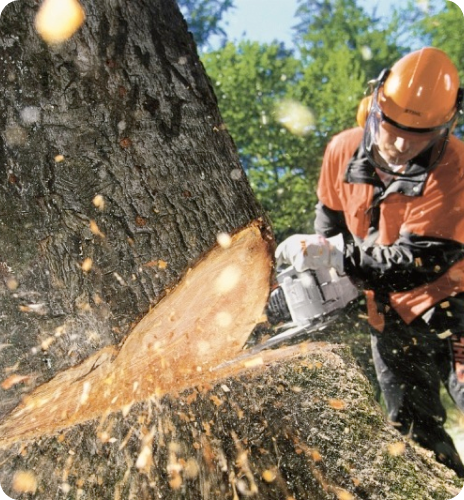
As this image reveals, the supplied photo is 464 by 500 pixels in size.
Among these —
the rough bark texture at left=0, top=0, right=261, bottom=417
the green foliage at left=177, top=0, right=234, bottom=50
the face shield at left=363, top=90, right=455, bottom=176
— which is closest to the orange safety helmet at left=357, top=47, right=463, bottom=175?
the face shield at left=363, top=90, right=455, bottom=176

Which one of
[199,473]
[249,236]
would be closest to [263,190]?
A: [249,236]

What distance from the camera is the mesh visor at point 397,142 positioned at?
2271 millimetres

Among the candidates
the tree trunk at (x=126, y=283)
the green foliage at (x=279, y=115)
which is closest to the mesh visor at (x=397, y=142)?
the tree trunk at (x=126, y=283)

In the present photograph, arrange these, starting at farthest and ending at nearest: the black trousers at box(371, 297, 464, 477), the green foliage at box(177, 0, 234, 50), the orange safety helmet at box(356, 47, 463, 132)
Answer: the green foliage at box(177, 0, 234, 50) → the black trousers at box(371, 297, 464, 477) → the orange safety helmet at box(356, 47, 463, 132)

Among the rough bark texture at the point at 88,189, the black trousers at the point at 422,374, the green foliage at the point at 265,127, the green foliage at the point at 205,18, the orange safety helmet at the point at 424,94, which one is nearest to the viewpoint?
the rough bark texture at the point at 88,189

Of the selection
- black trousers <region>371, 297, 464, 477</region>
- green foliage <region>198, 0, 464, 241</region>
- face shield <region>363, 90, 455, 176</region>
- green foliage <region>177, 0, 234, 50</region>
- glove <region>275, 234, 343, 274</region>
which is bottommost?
black trousers <region>371, 297, 464, 477</region>

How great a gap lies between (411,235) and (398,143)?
0.54 meters

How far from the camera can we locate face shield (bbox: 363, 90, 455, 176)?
2271mm

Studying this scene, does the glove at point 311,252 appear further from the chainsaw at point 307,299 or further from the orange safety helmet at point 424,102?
the orange safety helmet at point 424,102

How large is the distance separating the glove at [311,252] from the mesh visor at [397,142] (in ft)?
1.84

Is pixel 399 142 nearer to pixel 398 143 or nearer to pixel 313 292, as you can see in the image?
pixel 398 143

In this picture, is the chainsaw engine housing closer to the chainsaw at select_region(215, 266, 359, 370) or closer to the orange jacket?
the chainsaw at select_region(215, 266, 359, 370)

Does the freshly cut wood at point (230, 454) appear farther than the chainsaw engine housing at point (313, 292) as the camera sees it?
No

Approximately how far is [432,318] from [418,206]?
0.71 meters
